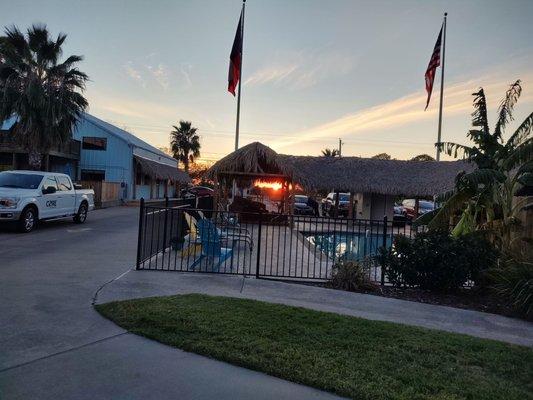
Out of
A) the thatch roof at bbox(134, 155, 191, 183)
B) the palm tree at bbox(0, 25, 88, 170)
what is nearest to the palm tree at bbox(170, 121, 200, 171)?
the thatch roof at bbox(134, 155, 191, 183)

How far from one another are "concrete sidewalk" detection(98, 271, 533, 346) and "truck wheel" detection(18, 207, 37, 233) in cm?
771

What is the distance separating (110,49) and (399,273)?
13407 mm

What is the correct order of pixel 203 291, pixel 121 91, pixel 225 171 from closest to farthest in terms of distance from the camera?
pixel 203 291 → pixel 225 171 → pixel 121 91

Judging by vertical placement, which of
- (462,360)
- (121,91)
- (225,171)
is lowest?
Result: (462,360)

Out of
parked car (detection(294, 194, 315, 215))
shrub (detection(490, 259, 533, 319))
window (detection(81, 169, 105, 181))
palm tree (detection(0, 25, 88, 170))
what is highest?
palm tree (detection(0, 25, 88, 170))

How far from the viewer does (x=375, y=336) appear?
17.3 feet

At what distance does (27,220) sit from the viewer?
14125 mm

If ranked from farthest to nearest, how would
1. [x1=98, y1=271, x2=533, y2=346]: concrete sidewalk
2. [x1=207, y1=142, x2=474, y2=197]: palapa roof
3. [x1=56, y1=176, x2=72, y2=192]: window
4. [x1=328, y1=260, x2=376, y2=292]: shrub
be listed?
[x1=207, y1=142, x2=474, y2=197]: palapa roof < [x1=56, y1=176, x2=72, y2=192]: window < [x1=328, y1=260, x2=376, y2=292]: shrub < [x1=98, y1=271, x2=533, y2=346]: concrete sidewalk

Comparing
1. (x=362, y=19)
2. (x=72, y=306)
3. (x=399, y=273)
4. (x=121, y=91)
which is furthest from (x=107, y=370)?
(x=121, y=91)

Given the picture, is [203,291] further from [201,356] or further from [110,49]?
[110,49]

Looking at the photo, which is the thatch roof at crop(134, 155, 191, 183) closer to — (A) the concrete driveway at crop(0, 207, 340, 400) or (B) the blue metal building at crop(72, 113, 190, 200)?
(B) the blue metal building at crop(72, 113, 190, 200)

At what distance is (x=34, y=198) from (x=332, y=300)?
37.9 feet

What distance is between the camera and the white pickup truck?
13.7 meters

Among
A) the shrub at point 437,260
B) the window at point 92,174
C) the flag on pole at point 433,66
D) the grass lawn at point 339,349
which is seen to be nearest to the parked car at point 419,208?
the flag on pole at point 433,66
